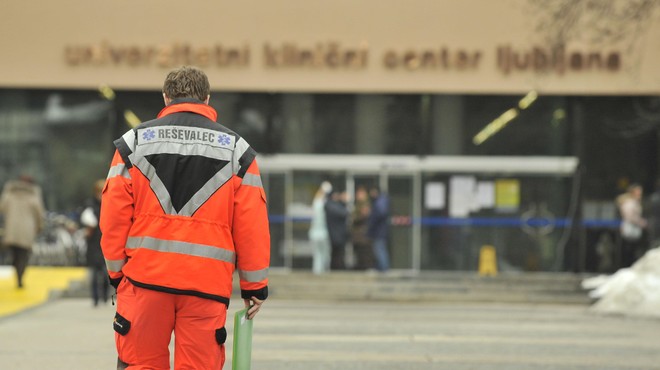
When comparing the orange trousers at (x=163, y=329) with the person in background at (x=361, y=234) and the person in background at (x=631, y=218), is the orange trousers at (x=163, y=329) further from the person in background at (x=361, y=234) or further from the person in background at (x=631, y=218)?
the person in background at (x=361, y=234)

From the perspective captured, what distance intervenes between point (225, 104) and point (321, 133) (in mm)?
2101

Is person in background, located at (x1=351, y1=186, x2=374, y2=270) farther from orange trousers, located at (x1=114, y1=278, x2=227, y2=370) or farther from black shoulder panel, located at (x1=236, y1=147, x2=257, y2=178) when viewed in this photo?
orange trousers, located at (x1=114, y1=278, x2=227, y2=370)

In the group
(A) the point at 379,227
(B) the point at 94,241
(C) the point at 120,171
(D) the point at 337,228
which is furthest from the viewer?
(A) the point at 379,227

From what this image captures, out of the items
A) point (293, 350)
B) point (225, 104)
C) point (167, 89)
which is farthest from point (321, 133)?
point (167, 89)

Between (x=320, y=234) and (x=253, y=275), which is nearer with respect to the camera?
(x=253, y=275)

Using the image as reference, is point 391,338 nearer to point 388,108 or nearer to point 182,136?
point 182,136

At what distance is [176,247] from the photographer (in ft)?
17.7

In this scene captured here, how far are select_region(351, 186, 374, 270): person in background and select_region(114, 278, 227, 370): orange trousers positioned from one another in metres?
18.2

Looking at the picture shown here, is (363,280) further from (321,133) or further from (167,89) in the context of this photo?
(167,89)

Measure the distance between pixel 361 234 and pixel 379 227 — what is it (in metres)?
0.96

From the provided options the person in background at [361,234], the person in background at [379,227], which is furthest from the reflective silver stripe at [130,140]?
the person in background at [361,234]

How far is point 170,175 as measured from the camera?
5.49 metres

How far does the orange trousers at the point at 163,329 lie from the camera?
5.36 metres

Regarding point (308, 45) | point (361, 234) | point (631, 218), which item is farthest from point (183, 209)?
point (308, 45)
